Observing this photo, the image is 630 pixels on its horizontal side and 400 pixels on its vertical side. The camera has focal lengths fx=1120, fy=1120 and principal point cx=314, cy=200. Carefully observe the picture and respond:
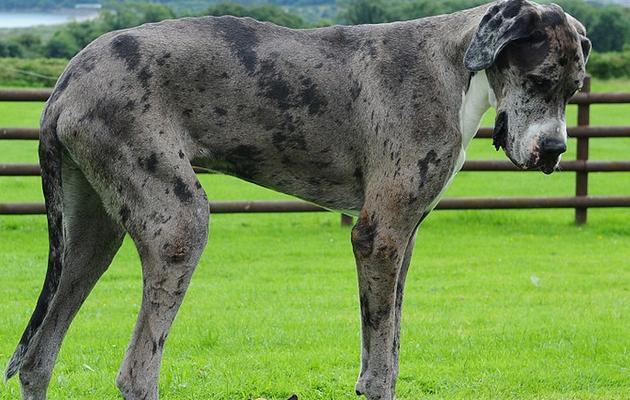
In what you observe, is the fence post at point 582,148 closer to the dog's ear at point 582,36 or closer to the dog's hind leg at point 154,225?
the dog's ear at point 582,36

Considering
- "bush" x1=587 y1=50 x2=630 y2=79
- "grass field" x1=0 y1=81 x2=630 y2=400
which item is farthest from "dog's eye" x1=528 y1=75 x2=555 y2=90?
"bush" x1=587 y1=50 x2=630 y2=79

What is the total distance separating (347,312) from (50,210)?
4.16 metres

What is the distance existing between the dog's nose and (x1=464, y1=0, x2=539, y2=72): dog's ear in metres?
0.37

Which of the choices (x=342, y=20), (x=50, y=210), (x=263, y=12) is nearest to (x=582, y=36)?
(x=50, y=210)

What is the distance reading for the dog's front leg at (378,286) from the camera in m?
4.53

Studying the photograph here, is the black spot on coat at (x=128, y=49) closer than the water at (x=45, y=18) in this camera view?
Yes

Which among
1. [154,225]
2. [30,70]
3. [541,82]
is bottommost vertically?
[30,70]

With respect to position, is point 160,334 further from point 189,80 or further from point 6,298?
point 6,298

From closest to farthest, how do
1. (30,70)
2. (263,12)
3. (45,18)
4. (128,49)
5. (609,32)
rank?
(128,49), (30,70), (263,12), (609,32), (45,18)

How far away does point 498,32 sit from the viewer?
4.32 m

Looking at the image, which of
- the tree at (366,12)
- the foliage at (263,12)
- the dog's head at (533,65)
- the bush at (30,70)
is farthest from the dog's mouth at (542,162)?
the tree at (366,12)

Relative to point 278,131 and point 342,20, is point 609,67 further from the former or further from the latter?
point 278,131

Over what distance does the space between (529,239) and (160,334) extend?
8.76m

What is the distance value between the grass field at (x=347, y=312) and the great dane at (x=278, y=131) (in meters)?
1.53
